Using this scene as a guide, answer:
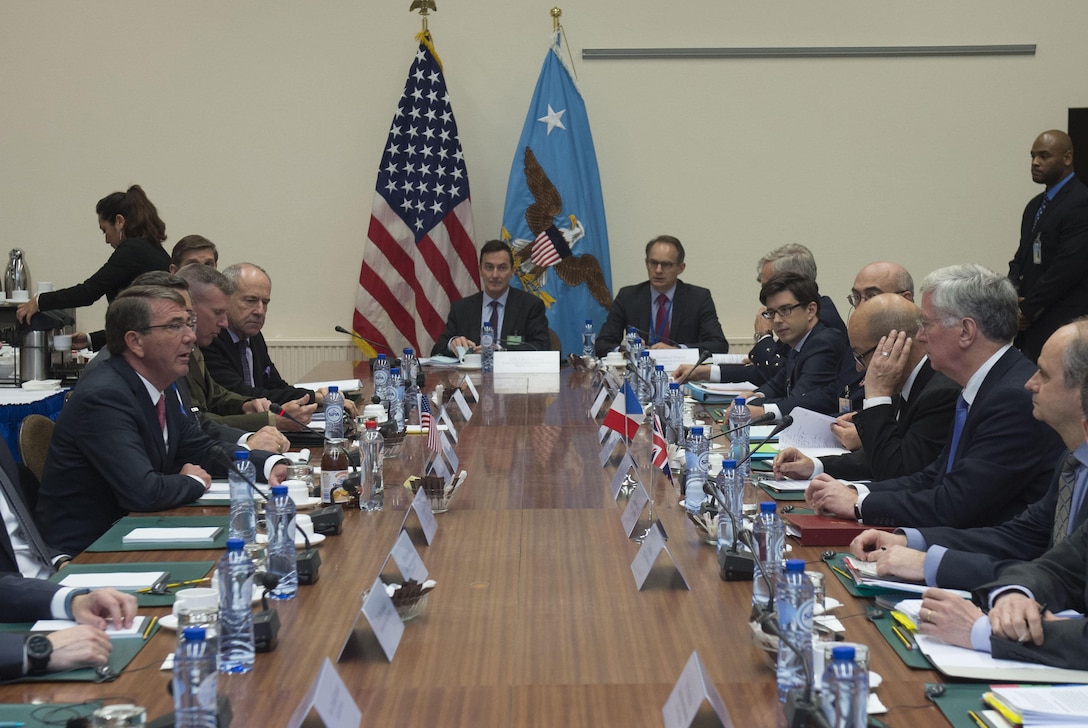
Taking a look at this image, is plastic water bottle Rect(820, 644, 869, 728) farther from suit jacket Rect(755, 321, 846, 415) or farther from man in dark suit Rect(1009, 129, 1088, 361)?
man in dark suit Rect(1009, 129, 1088, 361)

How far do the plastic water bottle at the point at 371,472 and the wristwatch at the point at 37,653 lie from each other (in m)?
1.14

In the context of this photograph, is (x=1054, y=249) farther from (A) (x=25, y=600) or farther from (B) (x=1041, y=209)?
(A) (x=25, y=600)

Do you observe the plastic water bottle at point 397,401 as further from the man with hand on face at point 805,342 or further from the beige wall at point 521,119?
the beige wall at point 521,119

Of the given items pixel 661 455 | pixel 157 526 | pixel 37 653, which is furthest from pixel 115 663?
pixel 661 455

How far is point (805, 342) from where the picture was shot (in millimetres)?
4938

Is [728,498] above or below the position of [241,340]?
below

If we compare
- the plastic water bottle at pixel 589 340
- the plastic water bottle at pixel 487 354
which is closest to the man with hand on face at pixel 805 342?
the plastic water bottle at pixel 487 354

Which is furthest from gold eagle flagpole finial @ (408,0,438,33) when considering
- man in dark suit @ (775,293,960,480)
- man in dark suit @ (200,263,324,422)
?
man in dark suit @ (775,293,960,480)

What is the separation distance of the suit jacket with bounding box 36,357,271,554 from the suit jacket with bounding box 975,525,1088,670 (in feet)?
6.35

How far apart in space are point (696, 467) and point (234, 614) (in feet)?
4.73

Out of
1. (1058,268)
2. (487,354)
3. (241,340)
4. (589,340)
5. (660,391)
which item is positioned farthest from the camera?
(589,340)

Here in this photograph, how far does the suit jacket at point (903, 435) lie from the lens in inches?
133

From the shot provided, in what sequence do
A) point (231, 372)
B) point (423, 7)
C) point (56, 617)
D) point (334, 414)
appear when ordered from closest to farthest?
1. point (56, 617)
2. point (334, 414)
3. point (231, 372)
4. point (423, 7)

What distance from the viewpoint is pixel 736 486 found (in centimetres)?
270
